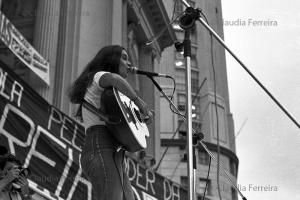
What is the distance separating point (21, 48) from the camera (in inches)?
391

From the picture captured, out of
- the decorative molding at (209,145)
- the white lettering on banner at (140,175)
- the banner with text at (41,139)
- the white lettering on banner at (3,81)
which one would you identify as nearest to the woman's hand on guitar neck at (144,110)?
the banner with text at (41,139)

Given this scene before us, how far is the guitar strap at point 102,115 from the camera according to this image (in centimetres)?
332

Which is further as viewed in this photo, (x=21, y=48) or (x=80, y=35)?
(x=80, y=35)

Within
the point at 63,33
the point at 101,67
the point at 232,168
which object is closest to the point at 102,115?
A: the point at 101,67

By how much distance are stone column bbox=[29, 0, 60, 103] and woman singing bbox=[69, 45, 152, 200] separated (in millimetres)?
8480

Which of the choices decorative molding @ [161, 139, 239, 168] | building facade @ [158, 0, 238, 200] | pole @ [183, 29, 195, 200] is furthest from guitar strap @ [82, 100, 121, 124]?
building facade @ [158, 0, 238, 200]

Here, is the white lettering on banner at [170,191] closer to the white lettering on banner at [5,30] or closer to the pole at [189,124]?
the white lettering on banner at [5,30]

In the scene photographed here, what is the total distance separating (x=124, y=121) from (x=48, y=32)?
9736 millimetres

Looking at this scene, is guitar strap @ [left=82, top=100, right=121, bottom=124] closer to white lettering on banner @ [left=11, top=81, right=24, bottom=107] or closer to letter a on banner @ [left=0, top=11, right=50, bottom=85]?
white lettering on banner @ [left=11, top=81, right=24, bottom=107]

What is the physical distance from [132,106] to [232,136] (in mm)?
43298

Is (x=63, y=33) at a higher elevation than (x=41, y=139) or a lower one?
higher

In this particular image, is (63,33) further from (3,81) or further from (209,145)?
(209,145)

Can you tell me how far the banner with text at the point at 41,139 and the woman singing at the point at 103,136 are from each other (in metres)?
3.23

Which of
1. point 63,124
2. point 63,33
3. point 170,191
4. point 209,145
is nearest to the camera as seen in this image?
point 63,124
